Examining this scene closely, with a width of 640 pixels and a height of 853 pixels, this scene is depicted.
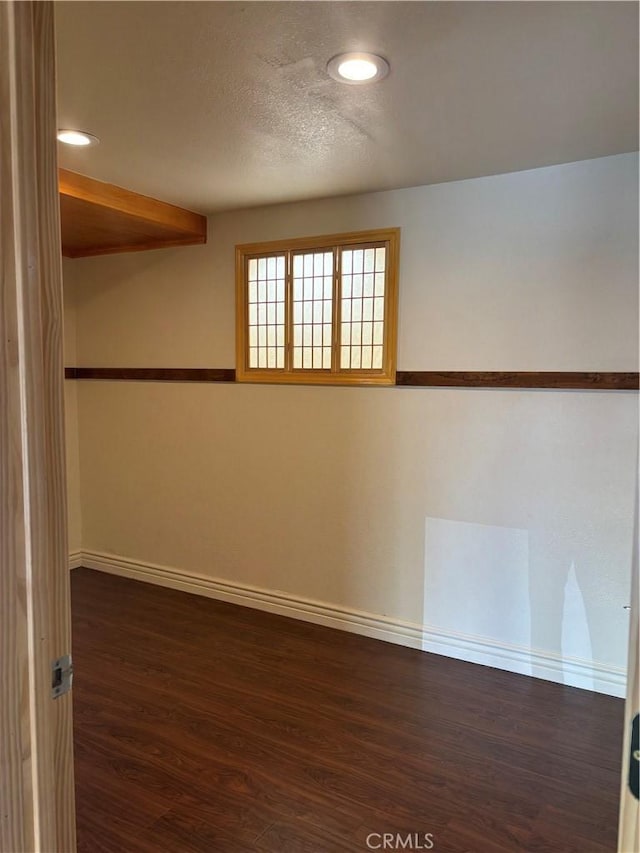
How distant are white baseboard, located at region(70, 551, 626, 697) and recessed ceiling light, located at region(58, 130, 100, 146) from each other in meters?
2.66

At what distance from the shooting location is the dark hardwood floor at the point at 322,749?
1.97 metres

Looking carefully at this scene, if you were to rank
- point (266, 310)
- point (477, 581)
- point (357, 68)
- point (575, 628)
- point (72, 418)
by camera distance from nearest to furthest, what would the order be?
point (357, 68) → point (575, 628) → point (477, 581) → point (266, 310) → point (72, 418)

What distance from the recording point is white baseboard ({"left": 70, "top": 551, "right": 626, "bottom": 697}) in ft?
9.35

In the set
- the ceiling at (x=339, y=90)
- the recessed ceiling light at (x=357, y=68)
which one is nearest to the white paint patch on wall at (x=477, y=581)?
the ceiling at (x=339, y=90)

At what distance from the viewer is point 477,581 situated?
3100 mm

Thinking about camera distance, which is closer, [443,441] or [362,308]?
[443,441]

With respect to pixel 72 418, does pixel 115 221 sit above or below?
above

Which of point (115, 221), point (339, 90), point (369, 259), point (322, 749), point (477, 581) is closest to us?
point (339, 90)

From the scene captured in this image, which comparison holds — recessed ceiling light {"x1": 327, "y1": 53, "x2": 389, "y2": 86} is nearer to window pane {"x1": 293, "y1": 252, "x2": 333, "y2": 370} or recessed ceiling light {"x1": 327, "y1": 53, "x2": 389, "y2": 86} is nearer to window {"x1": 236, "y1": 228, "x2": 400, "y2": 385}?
window {"x1": 236, "y1": 228, "x2": 400, "y2": 385}

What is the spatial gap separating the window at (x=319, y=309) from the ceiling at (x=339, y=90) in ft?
1.54

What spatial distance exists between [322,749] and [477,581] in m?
1.20

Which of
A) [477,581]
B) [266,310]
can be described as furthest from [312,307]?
[477,581]

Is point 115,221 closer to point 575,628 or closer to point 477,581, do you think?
point 477,581

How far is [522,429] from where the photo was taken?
293 centimetres
